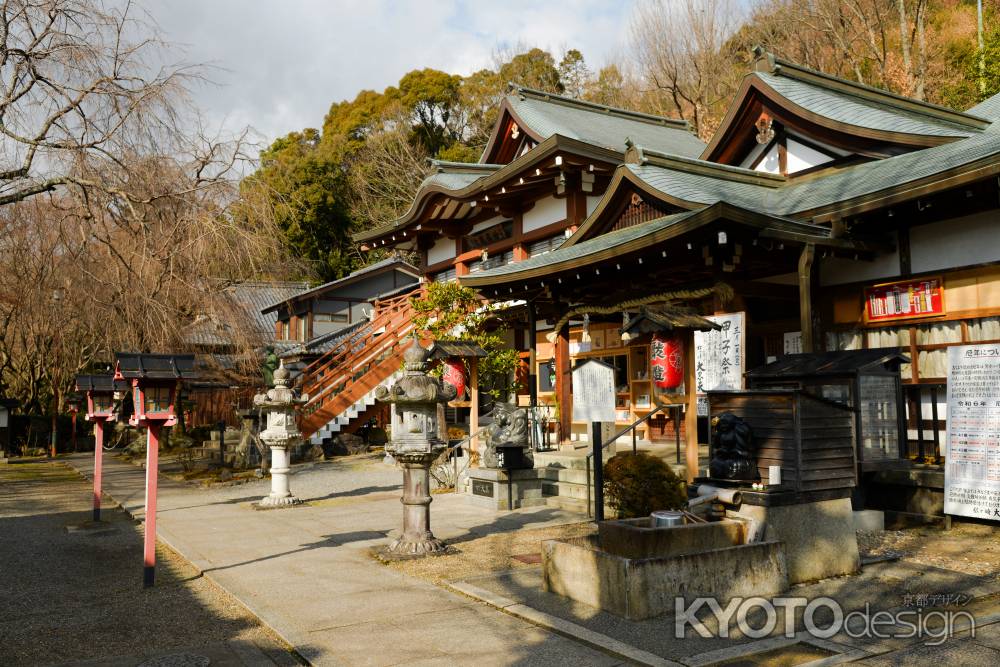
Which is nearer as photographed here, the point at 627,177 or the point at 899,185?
the point at 899,185

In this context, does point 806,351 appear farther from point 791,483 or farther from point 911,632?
point 911,632

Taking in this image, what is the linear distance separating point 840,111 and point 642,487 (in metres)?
Result: 7.99

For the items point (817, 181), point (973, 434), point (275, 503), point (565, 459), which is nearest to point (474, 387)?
point (565, 459)

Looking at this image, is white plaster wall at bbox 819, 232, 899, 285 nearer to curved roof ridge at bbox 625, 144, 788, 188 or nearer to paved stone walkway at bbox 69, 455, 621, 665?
curved roof ridge at bbox 625, 144, 788, 188

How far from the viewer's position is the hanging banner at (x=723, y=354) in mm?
11477

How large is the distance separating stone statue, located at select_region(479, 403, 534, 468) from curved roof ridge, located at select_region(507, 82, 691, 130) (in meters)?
11.1

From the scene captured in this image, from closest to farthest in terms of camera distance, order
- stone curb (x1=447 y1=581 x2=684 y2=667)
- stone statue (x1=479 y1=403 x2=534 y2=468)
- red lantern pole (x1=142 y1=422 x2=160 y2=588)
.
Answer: stone curb (x1=447 y1=581 x2=684 y2=667) → red lantern pole (x1=142 y1=422 x2=160 y2=588) → stone statue (x1=479 y1=403 x2=534 y2=468)

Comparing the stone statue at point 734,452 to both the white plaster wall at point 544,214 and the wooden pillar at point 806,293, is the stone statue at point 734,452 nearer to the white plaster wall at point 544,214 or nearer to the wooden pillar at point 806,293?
the wooden pillar at point 806,293

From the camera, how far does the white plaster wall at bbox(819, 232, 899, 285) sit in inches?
428

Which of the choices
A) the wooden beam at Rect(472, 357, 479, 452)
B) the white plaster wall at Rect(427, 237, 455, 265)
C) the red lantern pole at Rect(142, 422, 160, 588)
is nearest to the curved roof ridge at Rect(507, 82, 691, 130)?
the white plaster wall at Rect(427, 237, 455, 265)

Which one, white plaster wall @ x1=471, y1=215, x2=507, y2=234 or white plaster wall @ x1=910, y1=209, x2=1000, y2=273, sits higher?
white plaster wall @ x1=471, y1=215, x2=507, y2=234

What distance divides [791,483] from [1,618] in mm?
7381

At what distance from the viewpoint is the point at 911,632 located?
5.46 metres

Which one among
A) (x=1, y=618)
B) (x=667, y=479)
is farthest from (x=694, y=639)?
(x=1, y=618)
